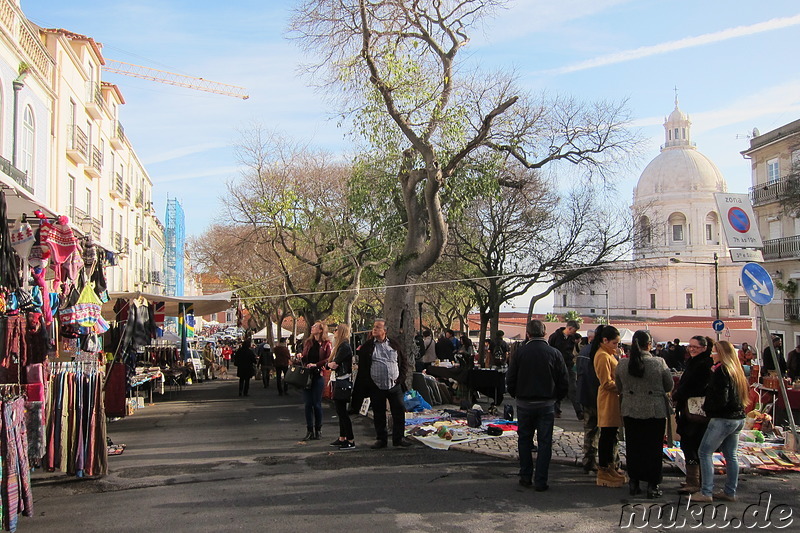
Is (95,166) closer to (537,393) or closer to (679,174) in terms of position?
(537,393)

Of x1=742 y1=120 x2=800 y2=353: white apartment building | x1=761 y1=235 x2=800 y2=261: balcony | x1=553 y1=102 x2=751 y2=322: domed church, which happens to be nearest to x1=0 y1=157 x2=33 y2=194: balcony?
x1=742 y1=120 x2=800 y2=353: white apartment building

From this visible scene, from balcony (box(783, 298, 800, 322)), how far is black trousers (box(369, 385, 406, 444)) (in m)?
33.5

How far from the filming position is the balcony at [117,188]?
2995 centimetres

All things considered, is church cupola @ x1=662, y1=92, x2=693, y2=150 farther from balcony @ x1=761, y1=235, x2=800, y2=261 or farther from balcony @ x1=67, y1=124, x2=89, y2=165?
balcony @ x1=67, y1=124, x2=89, y2=165

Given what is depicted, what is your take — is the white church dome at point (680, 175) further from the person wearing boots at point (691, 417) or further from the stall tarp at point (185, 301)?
the person wearing boots at point (691, 417)

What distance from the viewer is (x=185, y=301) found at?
16.7m

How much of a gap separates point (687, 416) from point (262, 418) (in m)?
7.97

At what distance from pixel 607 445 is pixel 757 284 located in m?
3.44

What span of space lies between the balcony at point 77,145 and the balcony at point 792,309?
34.7 metres

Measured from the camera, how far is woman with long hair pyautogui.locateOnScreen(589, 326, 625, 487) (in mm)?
6730

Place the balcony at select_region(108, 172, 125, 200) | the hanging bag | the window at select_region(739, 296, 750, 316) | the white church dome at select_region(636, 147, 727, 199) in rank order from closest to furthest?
the hanging bag
the balcony at select_region(108, 172, 125, 200)
the window at select_region(739, 296, 750, 316)
the white church dome at select_region(636, 147, 727, 199)

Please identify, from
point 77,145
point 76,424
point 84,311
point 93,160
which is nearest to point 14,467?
point 76,424

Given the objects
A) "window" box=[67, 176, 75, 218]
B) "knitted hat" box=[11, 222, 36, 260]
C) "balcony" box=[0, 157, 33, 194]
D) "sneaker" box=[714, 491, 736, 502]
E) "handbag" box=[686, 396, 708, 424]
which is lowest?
"sneaker" box=[714, 491, 736, 502]

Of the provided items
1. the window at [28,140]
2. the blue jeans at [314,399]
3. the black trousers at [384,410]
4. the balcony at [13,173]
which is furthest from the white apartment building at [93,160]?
the black trousers at [384,410]
